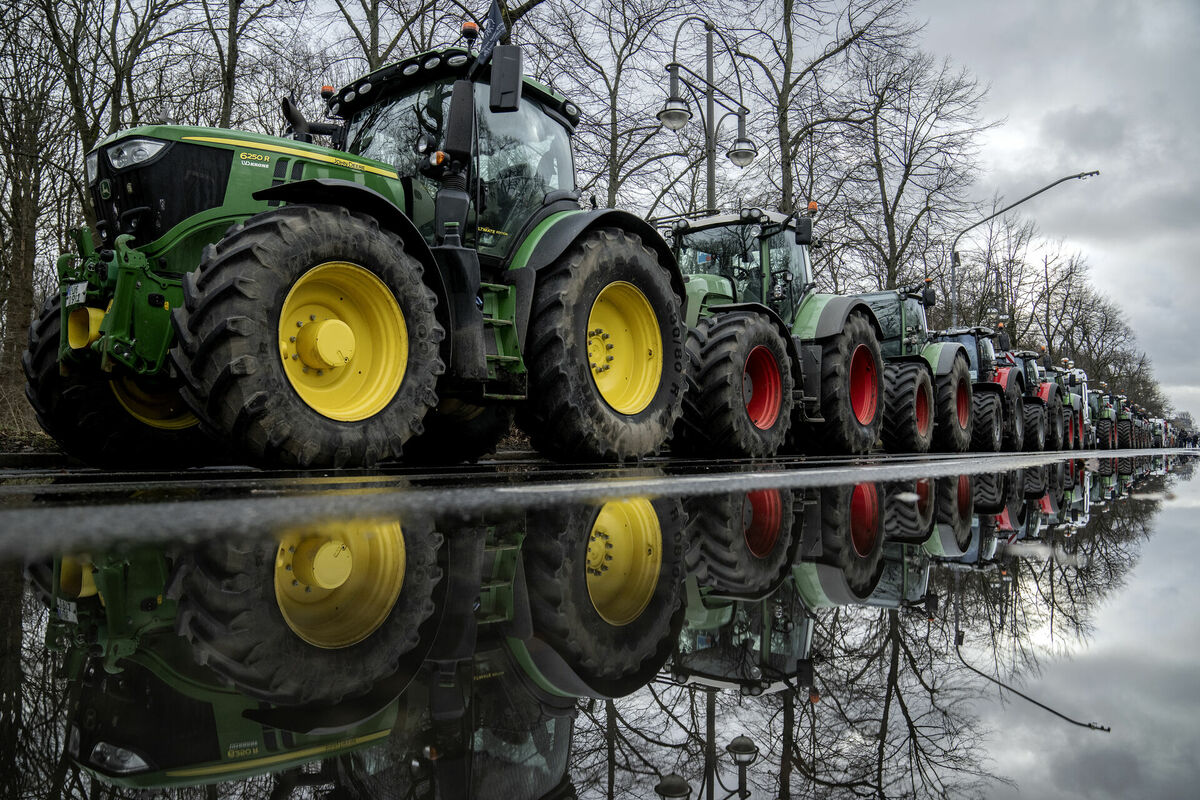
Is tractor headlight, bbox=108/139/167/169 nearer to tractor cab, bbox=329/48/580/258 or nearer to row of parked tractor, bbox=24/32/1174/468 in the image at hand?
row of parked tractor, bbox=24/32/1174/468

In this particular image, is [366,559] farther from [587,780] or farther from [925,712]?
[925,712]

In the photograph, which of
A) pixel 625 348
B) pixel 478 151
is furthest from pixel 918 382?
pixel 478 151

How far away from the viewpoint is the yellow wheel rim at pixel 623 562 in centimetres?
168

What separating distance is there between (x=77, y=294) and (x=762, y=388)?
603 centimetres

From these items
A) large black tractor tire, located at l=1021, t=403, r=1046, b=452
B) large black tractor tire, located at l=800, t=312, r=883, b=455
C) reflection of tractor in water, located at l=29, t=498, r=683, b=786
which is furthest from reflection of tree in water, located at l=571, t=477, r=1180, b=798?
large black tractor tire, located at l=1021, t=403, r=1046, b=452

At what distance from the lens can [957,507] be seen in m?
3.67

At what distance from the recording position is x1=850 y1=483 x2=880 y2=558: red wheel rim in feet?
8.46

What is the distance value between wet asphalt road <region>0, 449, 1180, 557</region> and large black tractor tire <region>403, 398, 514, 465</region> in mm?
1644

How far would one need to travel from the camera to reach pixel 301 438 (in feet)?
13.1

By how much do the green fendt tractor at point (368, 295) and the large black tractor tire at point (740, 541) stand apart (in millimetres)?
1958

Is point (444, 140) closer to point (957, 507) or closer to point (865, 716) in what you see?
point (957, 507)

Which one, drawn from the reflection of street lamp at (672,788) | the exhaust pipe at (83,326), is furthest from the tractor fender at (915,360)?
the reflection of street lamp at (672,788)

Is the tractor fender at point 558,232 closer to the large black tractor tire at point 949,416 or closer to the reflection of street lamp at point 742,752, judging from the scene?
the reflection of street lamp at point 742,752

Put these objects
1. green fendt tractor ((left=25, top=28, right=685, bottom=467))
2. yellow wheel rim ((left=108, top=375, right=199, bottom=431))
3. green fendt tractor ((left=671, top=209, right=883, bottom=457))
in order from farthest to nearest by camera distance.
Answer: green fendt tractor ((left=671, top=209, right=883, bottom=457)) < yellow wheel rim ((left=108, top=375, right=199, bottom=431)) < green fendt tractor ((left=25, top=28, right=685, bottom=467))
